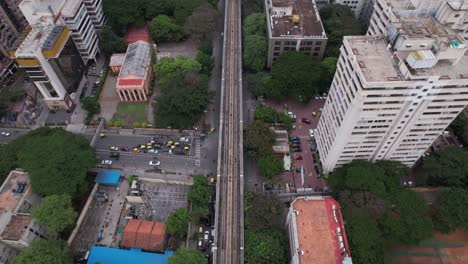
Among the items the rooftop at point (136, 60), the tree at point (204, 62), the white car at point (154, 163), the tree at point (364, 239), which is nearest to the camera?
the tree at point (364, 239)

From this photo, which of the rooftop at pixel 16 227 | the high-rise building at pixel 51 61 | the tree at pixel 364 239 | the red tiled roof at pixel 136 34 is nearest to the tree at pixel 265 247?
the tree at pixel 364 239

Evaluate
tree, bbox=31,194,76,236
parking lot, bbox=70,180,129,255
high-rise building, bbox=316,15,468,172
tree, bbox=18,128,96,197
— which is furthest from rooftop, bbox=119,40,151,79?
high-rise building, bbox=316,15,468,172

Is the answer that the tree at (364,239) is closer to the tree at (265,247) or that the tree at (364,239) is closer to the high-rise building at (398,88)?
the tree at (265,247)

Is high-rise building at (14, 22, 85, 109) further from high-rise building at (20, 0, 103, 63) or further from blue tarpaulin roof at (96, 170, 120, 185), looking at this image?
blue tarpaulin roof at (96, 170, 120, 185)

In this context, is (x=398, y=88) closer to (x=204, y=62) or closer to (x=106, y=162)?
(x=204, y=62)

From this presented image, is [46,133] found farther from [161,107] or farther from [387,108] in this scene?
[387,108]

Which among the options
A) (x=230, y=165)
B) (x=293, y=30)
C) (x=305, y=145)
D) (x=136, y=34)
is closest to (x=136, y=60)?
(x=136, y=34)

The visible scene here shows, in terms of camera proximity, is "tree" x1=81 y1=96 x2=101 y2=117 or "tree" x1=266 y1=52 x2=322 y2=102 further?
"tree" x1=81 y1=96 x2=101 y2=117
